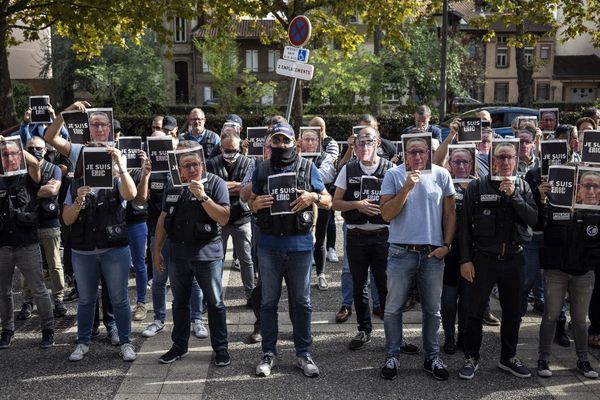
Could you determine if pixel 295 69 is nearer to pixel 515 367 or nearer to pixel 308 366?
pixel 308 366

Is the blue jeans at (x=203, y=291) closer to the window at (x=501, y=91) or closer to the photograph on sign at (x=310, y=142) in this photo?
the photograph on sign at (x=310, y=142)

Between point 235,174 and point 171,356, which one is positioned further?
point 235,174

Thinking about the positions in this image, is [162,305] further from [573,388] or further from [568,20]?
[568,20]

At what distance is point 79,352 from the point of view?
5664 millimetres

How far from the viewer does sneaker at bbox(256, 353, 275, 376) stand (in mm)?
5281

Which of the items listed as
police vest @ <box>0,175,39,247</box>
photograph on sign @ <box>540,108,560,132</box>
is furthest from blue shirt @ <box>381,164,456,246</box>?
photograph on sign @ <box>540,108,560,132</box>

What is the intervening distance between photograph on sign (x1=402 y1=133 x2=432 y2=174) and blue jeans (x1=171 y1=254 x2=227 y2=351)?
1874mm

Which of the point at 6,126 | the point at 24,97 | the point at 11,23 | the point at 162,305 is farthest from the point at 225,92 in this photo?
the point at 162,305

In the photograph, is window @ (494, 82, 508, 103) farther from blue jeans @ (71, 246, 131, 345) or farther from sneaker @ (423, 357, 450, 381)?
blue jeans @ (71, 246, 131, 345)

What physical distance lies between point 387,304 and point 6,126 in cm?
1218

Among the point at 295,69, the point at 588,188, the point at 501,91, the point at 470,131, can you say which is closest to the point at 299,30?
the point at 295,69

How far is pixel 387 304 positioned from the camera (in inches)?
209

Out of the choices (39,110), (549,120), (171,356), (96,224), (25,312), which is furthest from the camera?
(549,120)

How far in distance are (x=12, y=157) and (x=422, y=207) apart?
370cm
